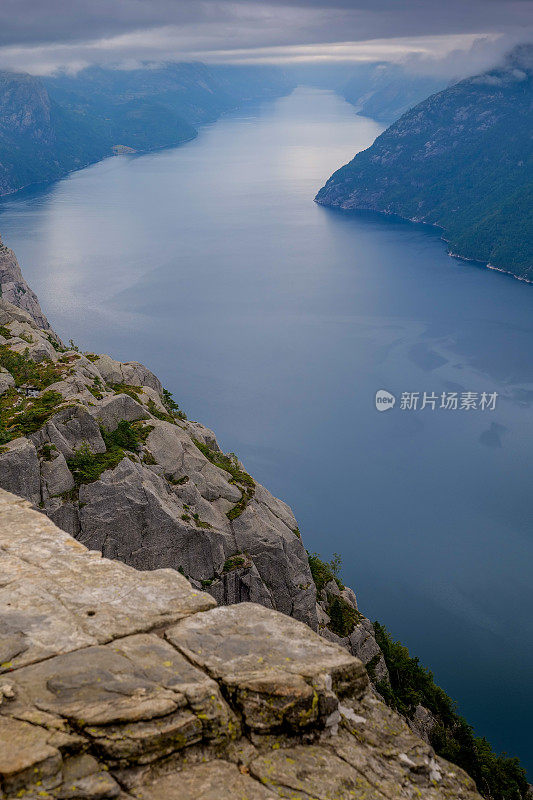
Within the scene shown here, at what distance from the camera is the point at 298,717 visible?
10.7 meters

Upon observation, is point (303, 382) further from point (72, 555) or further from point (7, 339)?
point (72, 555)

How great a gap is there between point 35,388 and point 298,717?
2935 centimetres

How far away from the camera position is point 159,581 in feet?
44.7

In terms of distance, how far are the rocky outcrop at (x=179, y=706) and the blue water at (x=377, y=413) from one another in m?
56.0

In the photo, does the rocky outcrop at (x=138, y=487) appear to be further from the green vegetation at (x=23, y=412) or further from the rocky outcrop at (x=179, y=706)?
the rocky outcrop at (x=179, y=706)

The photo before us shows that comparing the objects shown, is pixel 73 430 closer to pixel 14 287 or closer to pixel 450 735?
pixel 450 735

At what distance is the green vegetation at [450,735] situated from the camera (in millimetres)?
43094

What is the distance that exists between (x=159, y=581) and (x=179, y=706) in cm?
→ 383

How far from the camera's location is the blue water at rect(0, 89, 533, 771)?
Answer: 232 feet

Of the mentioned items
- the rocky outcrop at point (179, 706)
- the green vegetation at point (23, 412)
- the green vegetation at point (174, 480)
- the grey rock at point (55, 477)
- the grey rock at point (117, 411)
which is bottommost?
the green vegetation at point (174, 480)

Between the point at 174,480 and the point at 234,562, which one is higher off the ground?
the point at 174,480

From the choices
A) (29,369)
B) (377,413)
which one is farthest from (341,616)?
(377,413)

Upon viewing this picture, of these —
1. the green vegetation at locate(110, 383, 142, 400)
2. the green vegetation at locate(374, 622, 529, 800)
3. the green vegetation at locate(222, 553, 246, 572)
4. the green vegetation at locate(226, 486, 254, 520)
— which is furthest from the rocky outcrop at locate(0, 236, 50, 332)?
the green vegetation at locate(374, 622, 529, 800)

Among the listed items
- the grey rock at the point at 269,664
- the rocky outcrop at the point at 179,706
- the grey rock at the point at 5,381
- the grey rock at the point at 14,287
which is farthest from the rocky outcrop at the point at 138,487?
the grey rock at the point at 14,287
